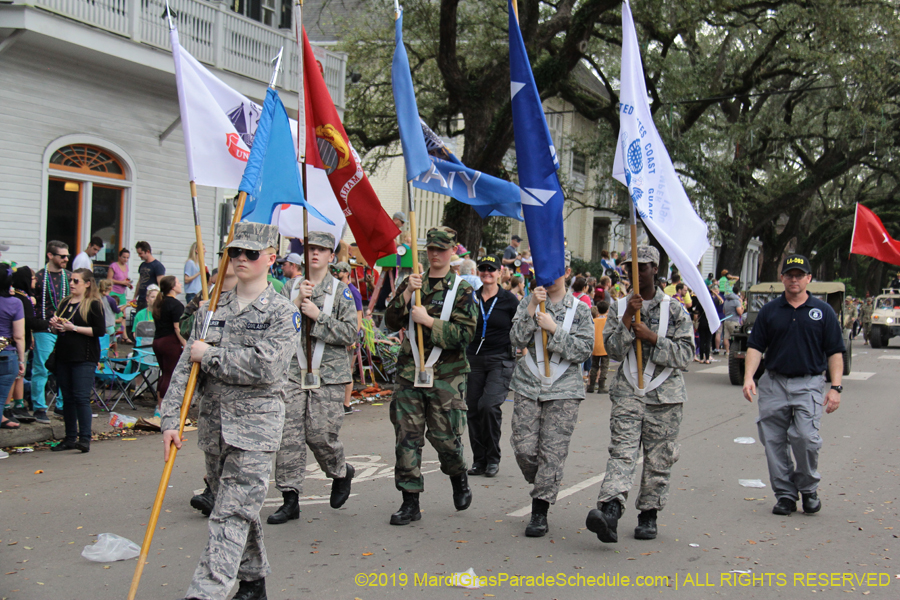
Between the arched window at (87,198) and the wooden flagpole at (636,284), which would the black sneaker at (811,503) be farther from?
the arched window at (87,198)

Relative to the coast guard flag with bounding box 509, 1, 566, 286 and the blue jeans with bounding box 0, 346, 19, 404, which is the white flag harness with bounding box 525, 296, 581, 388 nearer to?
the coast guard flag with bounding box 509, 1, 566, 286

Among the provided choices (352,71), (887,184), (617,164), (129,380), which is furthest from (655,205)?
(887,184)

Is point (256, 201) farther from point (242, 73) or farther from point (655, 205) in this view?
point (242, 73)

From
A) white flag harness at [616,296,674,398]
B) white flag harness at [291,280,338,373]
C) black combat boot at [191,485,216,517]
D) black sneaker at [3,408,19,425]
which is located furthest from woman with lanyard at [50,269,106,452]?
white flag harness at [616,296,674,398]

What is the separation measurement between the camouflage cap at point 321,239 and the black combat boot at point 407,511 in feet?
6.22

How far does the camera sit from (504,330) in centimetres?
810

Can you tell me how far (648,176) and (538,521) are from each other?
8.35 ft

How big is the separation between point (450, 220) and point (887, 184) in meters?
38.3

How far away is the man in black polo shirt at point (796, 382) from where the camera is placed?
6.60 meters

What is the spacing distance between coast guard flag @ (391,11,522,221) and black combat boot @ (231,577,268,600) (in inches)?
127

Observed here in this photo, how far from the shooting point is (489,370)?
26.1 feet

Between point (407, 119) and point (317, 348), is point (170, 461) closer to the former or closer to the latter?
point (317, 348)

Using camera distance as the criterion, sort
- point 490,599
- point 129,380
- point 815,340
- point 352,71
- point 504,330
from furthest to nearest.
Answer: point 352,71 < point 129,380 < point 504,330 < point 815,340 < point 490,599

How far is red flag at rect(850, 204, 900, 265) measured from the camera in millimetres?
18531
